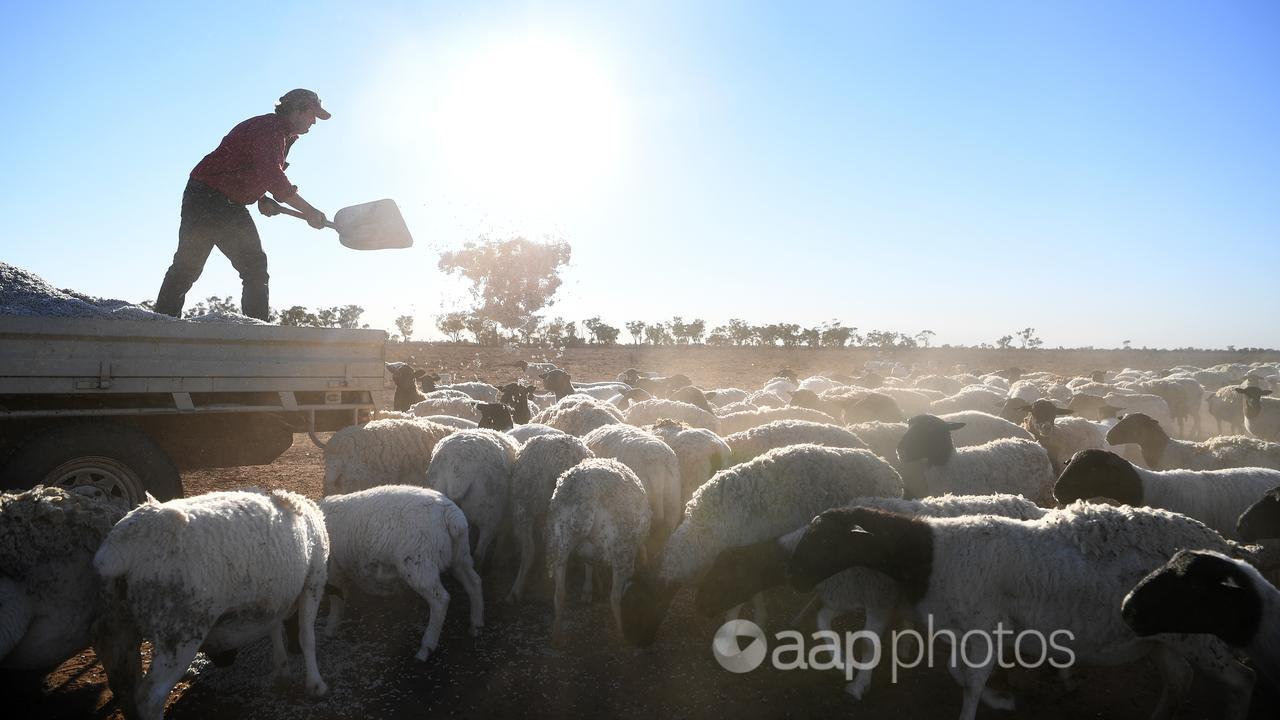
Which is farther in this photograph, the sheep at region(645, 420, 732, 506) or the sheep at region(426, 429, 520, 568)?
the sheep at region(645, 420, 732, 506)

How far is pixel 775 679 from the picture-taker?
190 inches

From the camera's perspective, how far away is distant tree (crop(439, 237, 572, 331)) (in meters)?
38.4

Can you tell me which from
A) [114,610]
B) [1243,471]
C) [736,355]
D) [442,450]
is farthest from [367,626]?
[736,355]

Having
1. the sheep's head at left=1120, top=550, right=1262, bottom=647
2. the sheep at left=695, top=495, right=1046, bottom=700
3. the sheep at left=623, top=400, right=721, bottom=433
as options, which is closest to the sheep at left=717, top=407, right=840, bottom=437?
the sheep at left=623, top=400, right=721, bottom=433

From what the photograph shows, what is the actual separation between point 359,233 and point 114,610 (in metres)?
4.58

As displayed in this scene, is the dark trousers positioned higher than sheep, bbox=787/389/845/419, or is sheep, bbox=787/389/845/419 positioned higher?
the dark trousers

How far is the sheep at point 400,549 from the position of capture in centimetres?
519

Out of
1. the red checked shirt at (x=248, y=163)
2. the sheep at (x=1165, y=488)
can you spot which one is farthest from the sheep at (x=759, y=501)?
the red checked shirt at (x=248, y=163)

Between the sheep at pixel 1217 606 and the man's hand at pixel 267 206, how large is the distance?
8199 millimetres

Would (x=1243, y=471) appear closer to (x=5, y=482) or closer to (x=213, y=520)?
(x=213, y=520)

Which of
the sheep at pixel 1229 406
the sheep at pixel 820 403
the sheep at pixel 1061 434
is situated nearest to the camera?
the sheep at pixel 1061 434

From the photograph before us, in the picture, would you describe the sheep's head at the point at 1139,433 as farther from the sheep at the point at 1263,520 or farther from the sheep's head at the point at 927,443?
the sheep at the point at 1263,520

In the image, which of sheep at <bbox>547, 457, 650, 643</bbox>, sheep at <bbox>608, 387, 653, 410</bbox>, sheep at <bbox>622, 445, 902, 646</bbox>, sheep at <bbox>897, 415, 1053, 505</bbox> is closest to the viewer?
sheep at <bbox>547, 457, 650, 643</bbox>

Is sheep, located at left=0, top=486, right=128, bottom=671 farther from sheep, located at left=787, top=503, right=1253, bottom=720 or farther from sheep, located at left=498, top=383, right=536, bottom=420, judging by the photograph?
sheep, located at left=498, top=383, right=536, bottom=420
